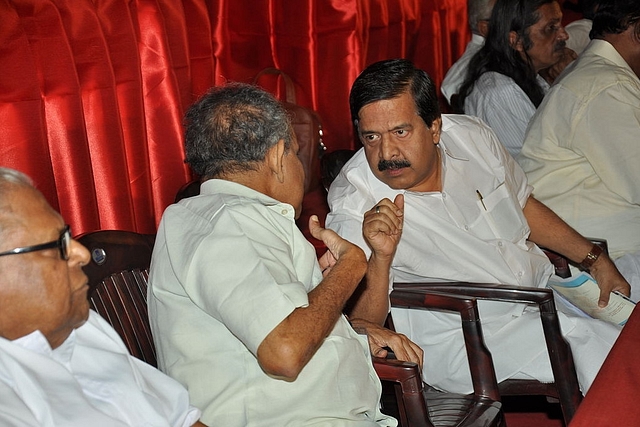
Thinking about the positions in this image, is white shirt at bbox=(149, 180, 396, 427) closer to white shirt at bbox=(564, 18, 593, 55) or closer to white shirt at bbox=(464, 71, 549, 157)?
white shirt at bbox=(464, 71, 549, 157)

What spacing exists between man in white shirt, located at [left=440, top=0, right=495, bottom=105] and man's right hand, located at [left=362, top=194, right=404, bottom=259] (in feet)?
7.13

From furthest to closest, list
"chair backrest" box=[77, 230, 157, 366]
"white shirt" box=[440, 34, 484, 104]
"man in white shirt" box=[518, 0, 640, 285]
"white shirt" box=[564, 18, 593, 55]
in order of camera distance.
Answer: "white shirt" box=[564, 18, 593, 55], "white shirt" box=[440, 34, 484, 104], "man in white shirt" box=[518, 0, 640, 285], "chair backrest" box=[77, 230, 157, 366]

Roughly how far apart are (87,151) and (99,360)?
1099 millimetres

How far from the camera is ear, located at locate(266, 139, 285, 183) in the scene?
186cm

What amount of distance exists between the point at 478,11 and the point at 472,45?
0.63 ft

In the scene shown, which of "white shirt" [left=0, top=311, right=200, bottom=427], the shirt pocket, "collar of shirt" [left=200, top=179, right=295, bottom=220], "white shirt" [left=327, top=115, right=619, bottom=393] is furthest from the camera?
the shirt pocket

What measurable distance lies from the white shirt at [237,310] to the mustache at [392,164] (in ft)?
2.02

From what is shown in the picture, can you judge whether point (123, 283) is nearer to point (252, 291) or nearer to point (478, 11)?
point (252, 291)

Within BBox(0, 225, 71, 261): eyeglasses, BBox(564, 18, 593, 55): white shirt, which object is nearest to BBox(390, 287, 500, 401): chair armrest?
BBox(0, 225, 71, 261): eyeglasses

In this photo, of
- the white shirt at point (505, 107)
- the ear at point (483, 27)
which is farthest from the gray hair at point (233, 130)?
the ear at point (483, 27)

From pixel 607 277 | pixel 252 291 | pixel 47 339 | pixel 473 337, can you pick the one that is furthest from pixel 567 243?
pixel 47 339

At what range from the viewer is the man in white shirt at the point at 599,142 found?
300cm

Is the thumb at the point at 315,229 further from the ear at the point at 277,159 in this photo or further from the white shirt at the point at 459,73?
the white shirt at the point at 459,73

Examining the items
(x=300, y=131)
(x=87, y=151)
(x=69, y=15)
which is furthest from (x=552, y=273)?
(x=69, y=15)
